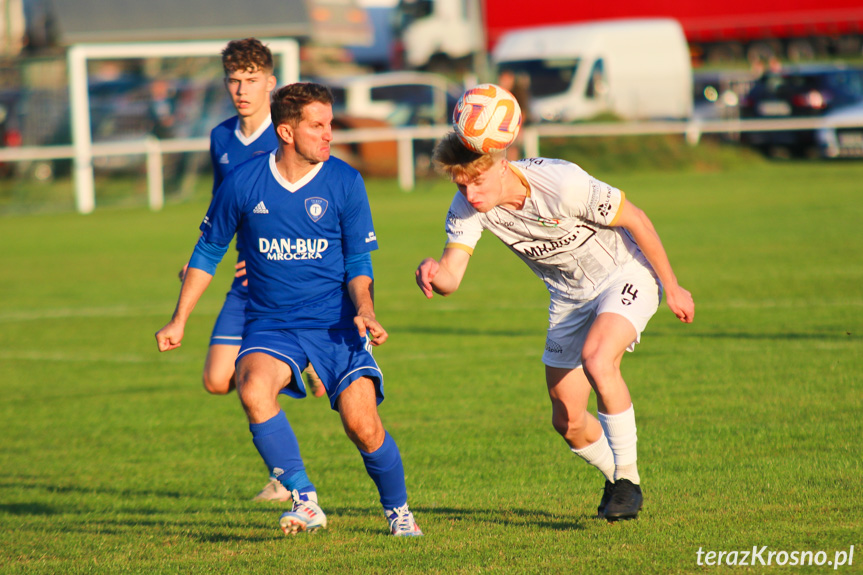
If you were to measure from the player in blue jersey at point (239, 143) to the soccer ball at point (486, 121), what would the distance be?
1.92 meters

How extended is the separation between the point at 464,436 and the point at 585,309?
2220 millimetres

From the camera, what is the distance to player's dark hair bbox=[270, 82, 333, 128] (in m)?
5.25

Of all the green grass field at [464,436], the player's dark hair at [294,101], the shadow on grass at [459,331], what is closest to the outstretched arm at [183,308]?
the player's dark hair at [294,101]

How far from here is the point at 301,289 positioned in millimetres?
5457

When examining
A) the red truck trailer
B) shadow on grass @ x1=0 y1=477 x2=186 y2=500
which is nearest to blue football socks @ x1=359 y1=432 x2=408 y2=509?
shadow on grass @ x1=0 y1=477 x2=186 y2=500

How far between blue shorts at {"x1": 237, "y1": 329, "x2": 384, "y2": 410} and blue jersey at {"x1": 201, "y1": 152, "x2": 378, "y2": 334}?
56 mm

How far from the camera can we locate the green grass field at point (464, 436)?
500 cm

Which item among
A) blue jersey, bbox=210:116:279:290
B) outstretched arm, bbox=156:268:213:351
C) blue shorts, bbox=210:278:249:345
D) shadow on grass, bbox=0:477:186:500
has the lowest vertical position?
shadow on grass, bbox=0:477:186:500

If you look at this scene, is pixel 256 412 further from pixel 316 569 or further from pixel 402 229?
pixel 402 229

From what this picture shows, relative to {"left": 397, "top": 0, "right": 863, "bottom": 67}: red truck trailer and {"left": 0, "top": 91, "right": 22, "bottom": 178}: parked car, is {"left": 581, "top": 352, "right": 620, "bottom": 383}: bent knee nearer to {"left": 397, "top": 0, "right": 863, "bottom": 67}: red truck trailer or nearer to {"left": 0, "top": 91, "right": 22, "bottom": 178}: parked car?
{"left": 0, "top": 91, "right": 22, "bottom": 178}: parked car

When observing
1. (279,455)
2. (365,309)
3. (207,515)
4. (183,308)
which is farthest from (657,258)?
(207,515)

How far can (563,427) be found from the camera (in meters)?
5.43

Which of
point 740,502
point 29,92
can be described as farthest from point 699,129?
point 740,502

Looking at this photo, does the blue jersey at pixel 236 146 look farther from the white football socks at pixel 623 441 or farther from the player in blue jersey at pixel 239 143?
the white football socks at pixel 623 441
